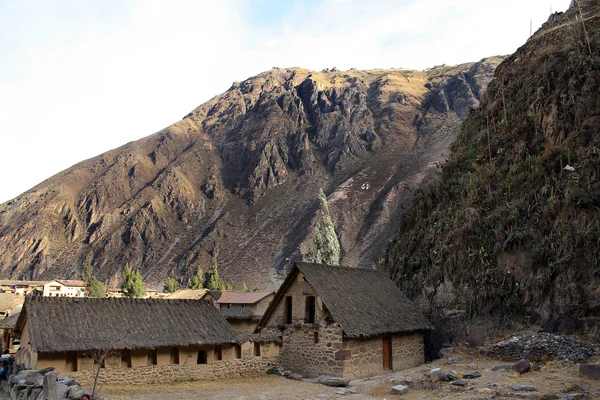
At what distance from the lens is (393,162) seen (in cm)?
12362

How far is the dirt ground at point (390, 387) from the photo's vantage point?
15.0 m

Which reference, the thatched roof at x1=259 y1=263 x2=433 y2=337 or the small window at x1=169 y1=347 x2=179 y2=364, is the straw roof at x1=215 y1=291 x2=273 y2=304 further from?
the small window at x1=169 y1=347 x2=179 y2=364

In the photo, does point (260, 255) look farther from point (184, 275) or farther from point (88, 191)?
point (88, 191)

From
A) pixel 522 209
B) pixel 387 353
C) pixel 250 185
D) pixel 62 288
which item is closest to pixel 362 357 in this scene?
pixel 387 353

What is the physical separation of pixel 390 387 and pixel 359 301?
243 inches

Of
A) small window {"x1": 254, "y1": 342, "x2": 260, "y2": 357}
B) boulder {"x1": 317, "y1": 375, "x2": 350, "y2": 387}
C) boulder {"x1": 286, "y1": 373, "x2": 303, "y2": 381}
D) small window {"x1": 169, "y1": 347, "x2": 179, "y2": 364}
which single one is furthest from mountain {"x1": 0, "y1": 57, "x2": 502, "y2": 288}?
small window {"x1": 169, "y1": 347, "x2": 179, "y2": 364}

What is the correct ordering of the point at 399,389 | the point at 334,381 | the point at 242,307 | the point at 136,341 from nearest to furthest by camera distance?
the point at 399,389
the point at 136,341
the point at 334,381
the point at 242,307

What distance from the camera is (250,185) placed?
5315 inches

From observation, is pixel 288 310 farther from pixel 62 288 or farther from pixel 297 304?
pixel 62 288

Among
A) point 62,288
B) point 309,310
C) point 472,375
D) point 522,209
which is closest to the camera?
point 472,375

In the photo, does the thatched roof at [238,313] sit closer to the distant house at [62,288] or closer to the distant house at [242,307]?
the distant house at [242,307]

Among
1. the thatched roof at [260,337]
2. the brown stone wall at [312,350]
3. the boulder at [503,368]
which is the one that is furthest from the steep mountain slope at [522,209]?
the thatched roof at [260,337]

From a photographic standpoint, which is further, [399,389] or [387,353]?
[387,353]

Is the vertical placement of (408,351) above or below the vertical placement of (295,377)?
above
